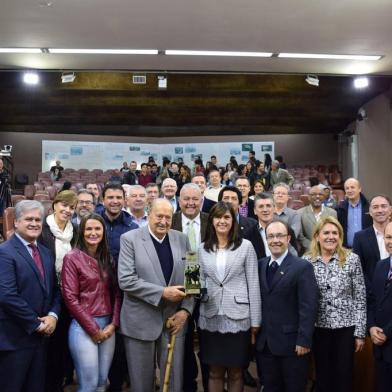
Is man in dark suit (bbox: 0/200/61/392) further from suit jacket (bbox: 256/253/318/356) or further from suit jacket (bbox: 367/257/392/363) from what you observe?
suit jacket (bbox: 367/257/392/363)

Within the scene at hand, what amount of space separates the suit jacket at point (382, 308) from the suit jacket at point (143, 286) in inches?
41.4

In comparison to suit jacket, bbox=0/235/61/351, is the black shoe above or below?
below

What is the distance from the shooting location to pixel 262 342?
2811 mm

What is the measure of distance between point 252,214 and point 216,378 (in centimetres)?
167

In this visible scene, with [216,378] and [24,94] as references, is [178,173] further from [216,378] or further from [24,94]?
[216,378]

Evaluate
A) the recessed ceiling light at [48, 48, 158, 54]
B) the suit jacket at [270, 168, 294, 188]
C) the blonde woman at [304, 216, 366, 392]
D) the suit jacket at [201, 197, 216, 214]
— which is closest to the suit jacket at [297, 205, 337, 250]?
the suit jacket at [201, 197, 216, 214]

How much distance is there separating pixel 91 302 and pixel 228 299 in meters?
0.77

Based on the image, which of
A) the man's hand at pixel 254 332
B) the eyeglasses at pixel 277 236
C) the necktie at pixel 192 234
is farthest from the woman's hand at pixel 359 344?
the necktie at pixel 192 234

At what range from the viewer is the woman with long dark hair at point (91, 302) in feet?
9.08

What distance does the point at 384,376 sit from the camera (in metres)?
2.71

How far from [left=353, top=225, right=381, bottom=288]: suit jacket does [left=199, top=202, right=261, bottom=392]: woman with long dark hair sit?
1.09m

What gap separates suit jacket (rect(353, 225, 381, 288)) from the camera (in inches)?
139

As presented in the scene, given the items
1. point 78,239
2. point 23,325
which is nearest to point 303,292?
point 78,239

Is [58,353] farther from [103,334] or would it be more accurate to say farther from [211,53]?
[211,53]
